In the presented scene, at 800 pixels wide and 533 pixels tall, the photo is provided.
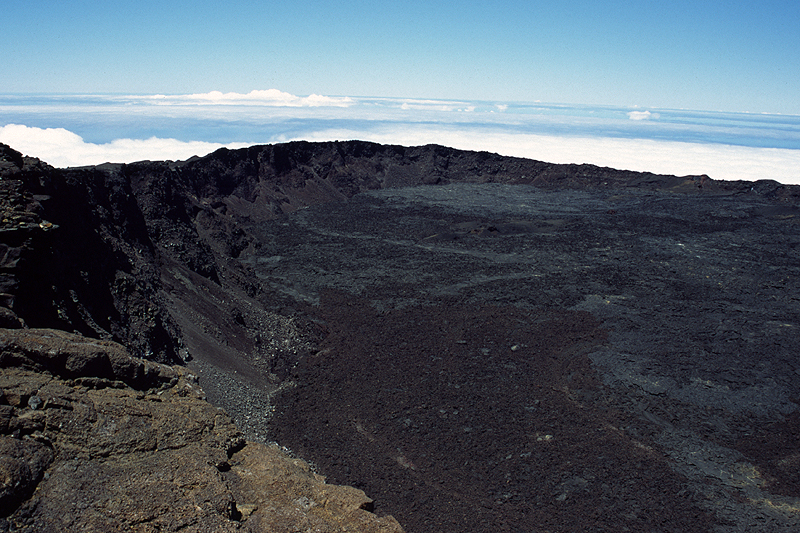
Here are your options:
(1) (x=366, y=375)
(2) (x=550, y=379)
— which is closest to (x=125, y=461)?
(1) (x=366, y=375)

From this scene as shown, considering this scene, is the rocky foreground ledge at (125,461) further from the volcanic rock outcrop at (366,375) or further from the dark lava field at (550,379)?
the dark lava field at (550,379)

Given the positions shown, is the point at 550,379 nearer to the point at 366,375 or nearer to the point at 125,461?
the point at 366,375

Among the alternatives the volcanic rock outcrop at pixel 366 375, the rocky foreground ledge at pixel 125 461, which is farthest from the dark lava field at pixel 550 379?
the rocky foreground ledge at pixel 125 461

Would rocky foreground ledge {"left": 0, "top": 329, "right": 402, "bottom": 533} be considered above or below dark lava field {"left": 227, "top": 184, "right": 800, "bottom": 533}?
above

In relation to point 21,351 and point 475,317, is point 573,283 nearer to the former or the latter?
point 475,317

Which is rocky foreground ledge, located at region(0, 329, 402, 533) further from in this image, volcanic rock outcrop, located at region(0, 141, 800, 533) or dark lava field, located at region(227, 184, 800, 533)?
dark lava field, located at region(227, 184, 800, 533)

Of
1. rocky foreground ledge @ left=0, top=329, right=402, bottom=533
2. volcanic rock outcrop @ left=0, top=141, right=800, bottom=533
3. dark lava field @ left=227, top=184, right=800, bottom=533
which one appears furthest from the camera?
dark lava field @ left=227, top=184, right=800, bottom=533

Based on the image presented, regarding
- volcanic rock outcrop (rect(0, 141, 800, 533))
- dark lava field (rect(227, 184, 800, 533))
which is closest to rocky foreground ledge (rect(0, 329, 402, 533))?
volcanic rock outcrop (rect(0, 141, 800, 533))
